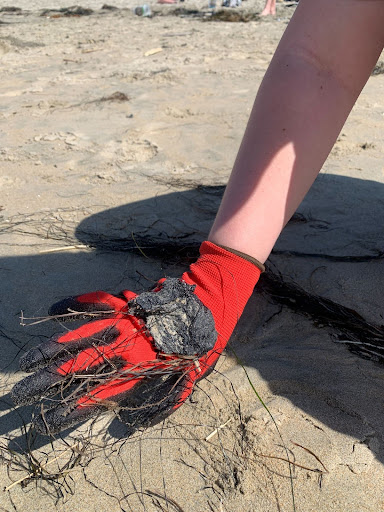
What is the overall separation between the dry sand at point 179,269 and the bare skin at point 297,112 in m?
0.39

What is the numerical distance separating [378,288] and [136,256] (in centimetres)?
88

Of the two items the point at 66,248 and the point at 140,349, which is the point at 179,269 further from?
the point at 140,349

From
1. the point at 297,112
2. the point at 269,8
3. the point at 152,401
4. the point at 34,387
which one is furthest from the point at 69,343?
the point at 269,8

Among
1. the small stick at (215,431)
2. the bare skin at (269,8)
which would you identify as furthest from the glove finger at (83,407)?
the bare skin at (269,8)

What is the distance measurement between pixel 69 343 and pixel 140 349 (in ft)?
0.56

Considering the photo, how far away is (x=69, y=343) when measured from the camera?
1.22 meters

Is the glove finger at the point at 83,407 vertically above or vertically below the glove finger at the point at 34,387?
below

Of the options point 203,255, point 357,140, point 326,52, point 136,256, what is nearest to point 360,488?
point 203,255

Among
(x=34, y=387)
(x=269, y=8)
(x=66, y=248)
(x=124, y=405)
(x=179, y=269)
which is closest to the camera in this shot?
(x=34, y=387)

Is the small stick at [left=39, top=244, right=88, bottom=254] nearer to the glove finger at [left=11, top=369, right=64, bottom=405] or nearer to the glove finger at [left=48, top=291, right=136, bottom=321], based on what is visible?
the glove finger at [left=48, top=291, right=136, bottom=321]

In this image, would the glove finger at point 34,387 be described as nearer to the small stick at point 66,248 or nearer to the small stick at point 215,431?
the small stick at point 215,431

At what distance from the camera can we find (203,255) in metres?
1.40

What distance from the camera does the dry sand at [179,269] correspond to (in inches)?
44.2

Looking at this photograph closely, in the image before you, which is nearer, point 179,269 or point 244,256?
point 244,256
